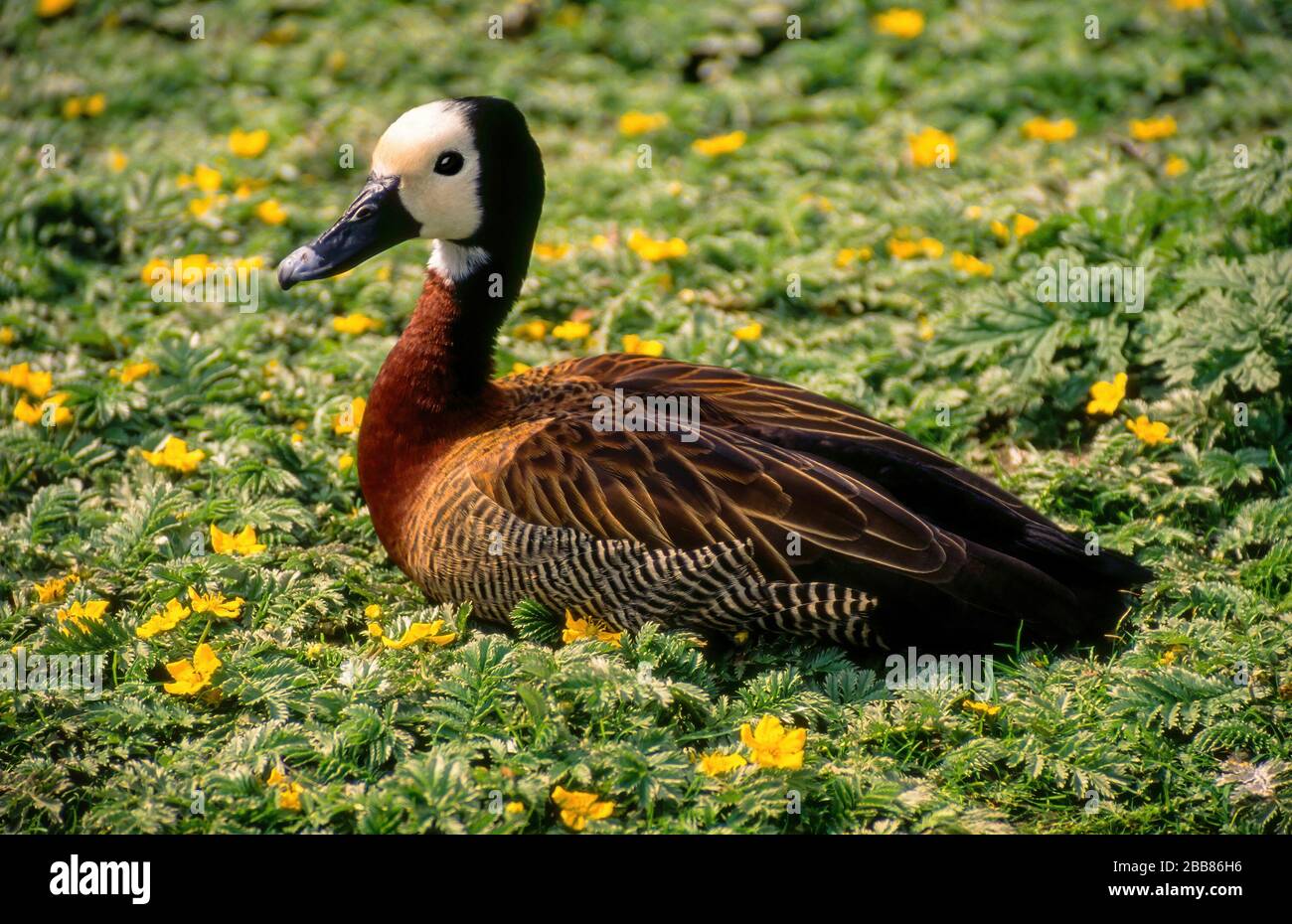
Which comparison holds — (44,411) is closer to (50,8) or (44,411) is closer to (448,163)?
(448,163)

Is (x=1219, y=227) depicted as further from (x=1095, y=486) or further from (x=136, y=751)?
(x=136, y=751)

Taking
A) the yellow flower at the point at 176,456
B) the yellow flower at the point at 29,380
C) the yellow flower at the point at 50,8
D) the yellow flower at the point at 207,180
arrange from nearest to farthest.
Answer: the yellow flower at the point at 176,456 → the yellow flower at the point at 29,380 → the yellow flower at the point at 207,180 → the yellow flower at the point at 50,8

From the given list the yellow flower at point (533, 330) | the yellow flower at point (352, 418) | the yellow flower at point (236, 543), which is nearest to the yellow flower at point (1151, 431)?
the yellow flower at point (533, 330)

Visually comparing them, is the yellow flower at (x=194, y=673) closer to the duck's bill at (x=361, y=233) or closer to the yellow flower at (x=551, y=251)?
the duck's bill at (x=361, y=233)

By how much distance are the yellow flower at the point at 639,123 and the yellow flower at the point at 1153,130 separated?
2441 millimetres

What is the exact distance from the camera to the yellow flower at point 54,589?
4441 millimetres

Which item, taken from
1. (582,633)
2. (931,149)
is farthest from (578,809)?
(931,149)

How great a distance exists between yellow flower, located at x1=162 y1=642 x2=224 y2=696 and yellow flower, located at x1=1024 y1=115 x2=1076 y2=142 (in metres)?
5.13

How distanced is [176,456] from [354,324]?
1219mm

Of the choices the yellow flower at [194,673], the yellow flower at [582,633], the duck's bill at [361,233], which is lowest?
the yellow flower at [194,673]

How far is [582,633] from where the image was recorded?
4227 millimetres

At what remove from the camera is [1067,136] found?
721cm

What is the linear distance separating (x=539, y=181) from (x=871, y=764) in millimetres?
2123

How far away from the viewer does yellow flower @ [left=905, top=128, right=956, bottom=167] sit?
6984 millimetres
